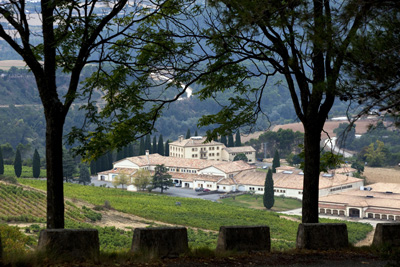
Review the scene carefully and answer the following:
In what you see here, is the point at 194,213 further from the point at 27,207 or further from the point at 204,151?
the point at 204,151

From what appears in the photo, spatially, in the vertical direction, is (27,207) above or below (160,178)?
below

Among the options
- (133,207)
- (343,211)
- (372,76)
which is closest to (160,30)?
(372,76)

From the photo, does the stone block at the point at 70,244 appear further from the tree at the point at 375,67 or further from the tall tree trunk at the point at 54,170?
the tree at the point at 375,67

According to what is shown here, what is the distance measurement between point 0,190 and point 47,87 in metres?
50.0

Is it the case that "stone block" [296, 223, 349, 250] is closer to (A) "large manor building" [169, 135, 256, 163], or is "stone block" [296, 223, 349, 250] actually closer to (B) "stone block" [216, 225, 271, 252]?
(B) "stone block" [216, 225, 271, 252]

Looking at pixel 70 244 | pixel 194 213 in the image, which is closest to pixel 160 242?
pixel 70 244

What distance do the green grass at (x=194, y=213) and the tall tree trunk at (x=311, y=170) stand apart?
132 ft

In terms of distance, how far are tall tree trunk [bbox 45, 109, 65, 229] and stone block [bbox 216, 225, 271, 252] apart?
8.21 feet

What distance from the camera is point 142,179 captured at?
9075 cm

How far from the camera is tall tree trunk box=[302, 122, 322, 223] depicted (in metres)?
9.39

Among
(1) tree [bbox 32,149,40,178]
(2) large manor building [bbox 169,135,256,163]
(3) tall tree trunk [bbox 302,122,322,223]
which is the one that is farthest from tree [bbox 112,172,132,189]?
(3) tall tree trunk [bbox 302,122,322,223]

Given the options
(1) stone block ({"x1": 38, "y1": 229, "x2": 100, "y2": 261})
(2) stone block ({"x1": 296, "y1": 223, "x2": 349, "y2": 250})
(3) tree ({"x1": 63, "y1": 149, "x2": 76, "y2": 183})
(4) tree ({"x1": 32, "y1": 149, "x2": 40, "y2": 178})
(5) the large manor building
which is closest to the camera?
(1) stone block ({"x1": 38, "y1": 229, "x2": 100, "y2": 261})

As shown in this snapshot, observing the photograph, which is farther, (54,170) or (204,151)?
(204,151)

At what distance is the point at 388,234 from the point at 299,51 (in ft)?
11.1
